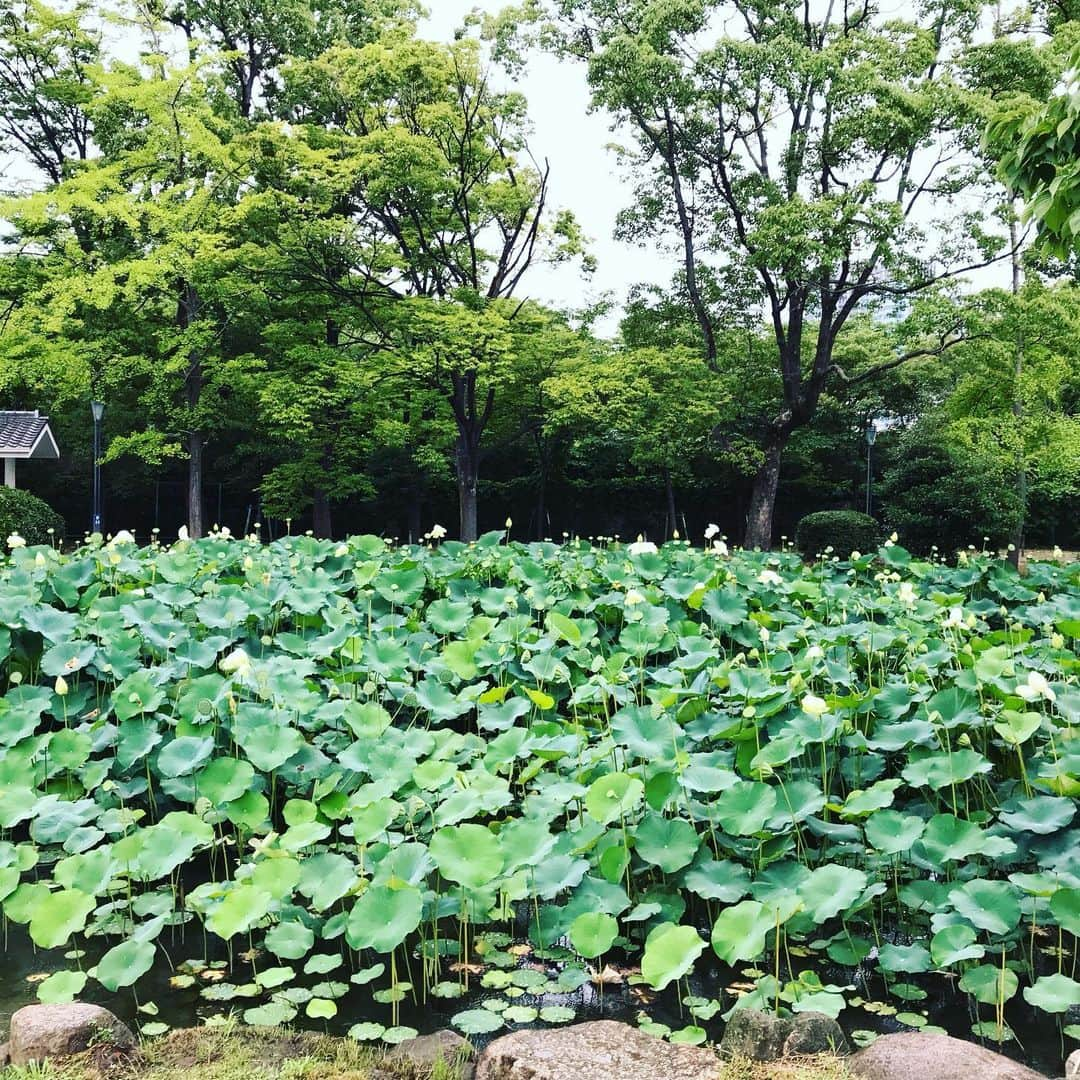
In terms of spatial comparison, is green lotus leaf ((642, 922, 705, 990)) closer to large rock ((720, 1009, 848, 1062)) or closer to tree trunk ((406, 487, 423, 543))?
large rock ((720, 1009, 848, 1062))

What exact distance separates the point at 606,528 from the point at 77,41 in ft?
55.2

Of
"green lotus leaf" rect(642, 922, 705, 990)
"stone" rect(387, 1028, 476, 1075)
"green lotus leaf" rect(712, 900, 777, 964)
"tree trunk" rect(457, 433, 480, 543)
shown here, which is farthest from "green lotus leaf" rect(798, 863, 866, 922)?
"tree trunk" rect(457, 433, 480, 543)

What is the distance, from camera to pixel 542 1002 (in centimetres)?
254

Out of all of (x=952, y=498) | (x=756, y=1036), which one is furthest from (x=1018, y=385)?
(x=756, y=1036)

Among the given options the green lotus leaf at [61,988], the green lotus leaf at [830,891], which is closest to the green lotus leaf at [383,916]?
the green lotus leaf at [61,988]

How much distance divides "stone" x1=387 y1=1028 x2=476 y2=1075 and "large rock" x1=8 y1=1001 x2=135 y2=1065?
642mm

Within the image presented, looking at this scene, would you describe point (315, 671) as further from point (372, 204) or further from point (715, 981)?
point (372, 204)

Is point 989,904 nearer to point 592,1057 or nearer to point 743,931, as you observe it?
point 743,931

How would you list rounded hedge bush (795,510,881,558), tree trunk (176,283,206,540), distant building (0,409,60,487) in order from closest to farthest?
rounded hedge bush (795,510,881,558)
tree trunk (176,283,206,540)
distant building (0,409,60,487)

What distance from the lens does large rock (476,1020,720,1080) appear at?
1.95 m

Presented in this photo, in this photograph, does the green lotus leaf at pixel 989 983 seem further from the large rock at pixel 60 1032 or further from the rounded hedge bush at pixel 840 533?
the rounded hedge bush at pixel 840 533

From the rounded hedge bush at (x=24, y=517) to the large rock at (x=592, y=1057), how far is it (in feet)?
40.5

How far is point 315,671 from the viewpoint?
13.1ft

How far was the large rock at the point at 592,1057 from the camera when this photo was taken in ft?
6.39
